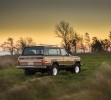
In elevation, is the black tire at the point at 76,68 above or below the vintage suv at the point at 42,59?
below

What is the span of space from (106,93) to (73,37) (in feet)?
357

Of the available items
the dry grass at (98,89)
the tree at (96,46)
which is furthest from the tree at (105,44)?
the dry grass at (98,89)

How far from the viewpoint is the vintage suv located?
86.2 ft

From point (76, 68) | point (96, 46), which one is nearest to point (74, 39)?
point (96, 46)

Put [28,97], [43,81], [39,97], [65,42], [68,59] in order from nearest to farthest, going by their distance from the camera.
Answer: [28,97]
[39,97]
[43,81]
[68,59]
[65,42]

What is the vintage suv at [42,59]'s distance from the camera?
1035 inches

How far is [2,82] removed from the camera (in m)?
16.6

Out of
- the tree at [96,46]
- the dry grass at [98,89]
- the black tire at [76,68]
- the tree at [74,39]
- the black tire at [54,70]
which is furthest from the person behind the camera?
the tree at [96,46]

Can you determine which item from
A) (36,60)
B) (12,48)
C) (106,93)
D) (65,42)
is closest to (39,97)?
(106,93)

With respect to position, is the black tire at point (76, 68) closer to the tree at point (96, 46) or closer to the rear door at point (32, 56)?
the rear door at point (32, 56)

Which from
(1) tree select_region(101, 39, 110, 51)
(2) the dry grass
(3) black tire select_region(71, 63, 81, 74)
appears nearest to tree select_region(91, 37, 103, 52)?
(1) tree select_region(101, 39, 110, 51)

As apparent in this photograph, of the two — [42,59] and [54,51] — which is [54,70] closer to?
[54,51]

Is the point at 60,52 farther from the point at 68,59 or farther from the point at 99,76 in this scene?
the point at 99,76

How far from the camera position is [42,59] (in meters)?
26.1
